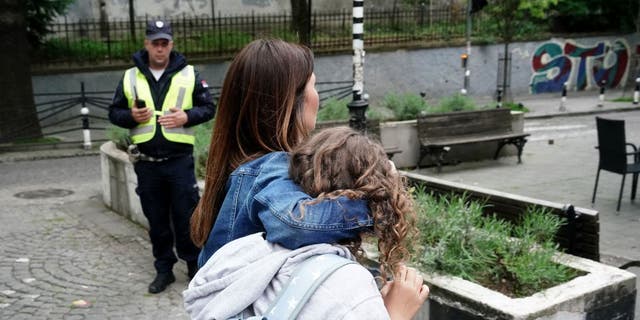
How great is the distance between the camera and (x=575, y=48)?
2564 cm

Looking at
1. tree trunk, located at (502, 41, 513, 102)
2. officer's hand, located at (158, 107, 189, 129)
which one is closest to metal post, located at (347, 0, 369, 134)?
officer's hand, located at (158, 107, 189, 129)

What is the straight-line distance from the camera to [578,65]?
25.7 m

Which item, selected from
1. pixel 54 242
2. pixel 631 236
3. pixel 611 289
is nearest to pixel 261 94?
pixel 611 289

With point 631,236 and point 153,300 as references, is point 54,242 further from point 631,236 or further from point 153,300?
point 631,236

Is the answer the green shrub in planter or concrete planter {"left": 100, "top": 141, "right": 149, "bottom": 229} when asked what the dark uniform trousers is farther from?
the green shrub in planter

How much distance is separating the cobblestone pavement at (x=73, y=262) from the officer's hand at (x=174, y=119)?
1.35 m

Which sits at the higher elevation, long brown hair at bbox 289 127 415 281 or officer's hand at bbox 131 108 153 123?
long brown hair at bbox 289 127 415 281

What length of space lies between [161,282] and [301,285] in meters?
4.30

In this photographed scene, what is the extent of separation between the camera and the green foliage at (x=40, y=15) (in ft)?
57.1

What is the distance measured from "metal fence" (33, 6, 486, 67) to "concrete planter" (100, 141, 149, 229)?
9043 mm

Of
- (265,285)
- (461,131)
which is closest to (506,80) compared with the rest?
(461,131)

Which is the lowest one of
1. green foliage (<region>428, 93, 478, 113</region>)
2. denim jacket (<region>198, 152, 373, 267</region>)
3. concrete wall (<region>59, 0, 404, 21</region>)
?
green foliage (<region>428, 93, 478, 113</region>)

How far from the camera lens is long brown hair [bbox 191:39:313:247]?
184cm

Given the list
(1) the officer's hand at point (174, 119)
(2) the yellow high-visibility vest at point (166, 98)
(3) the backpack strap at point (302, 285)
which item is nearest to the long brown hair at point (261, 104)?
(3) the backpack strap at point (302, 285)
